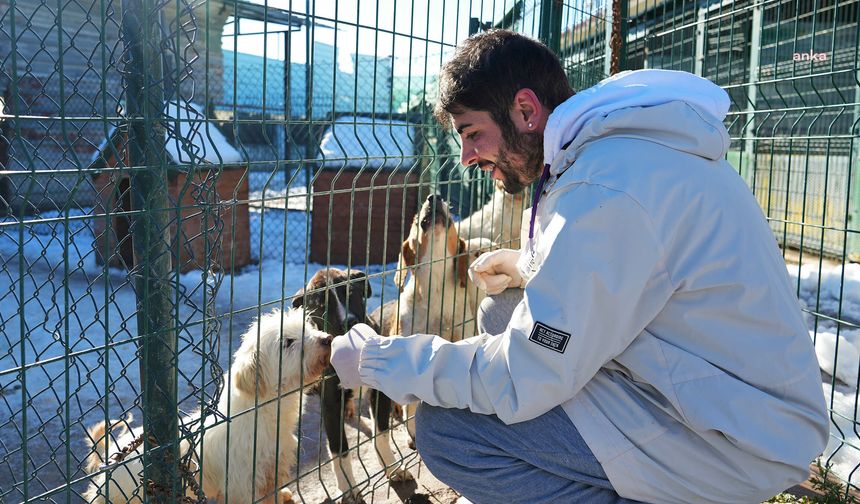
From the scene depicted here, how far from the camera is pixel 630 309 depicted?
201 centimetres

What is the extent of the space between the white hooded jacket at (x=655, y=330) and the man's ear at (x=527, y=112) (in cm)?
24

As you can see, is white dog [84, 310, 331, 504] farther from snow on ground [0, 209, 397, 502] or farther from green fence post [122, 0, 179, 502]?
green fence post [122, 0, 179, 502]

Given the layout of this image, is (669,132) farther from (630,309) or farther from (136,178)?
(136,178)

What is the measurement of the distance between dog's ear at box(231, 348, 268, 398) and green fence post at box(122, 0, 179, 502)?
0.58 meters

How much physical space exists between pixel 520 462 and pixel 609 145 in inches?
41.0

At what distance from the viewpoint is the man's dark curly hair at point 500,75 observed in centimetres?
247

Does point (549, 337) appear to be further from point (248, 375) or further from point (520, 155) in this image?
point (248, 375)

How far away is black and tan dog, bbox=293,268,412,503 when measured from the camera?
12.3 feet

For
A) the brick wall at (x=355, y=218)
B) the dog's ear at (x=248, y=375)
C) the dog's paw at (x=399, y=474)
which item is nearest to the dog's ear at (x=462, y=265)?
the dog's paw at (x=399, y=474)

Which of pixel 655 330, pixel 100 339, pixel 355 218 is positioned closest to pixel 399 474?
pixel 655 330

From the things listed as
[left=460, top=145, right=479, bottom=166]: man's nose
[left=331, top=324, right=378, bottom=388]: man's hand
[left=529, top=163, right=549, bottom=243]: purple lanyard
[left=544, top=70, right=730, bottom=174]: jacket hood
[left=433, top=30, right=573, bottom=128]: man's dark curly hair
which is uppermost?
[left=433, top=30, right=573, bottom=128]: man's dark curly hair

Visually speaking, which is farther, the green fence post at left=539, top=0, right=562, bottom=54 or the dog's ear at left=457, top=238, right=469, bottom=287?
the dog's ear at left=457, top=238, right=469, bottom=287

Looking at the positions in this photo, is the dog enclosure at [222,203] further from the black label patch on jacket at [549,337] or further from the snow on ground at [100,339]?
the black label patch on jacket at [549,337]

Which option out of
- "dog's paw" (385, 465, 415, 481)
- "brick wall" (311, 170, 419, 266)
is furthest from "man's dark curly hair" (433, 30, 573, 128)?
"brick wall" (311, 170, 419, 266)
